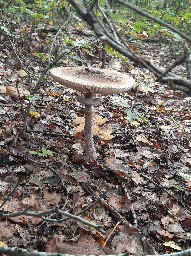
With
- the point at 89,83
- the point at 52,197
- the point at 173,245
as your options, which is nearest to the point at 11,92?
the point at 89,83

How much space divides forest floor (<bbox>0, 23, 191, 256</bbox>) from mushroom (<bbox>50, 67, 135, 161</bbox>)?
148 millimetres

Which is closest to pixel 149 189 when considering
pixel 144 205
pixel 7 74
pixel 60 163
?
pixel 144 205

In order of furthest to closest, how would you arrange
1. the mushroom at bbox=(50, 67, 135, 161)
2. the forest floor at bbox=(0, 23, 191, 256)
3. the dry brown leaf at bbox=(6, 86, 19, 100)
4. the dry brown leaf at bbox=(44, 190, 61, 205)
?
1. the dry brown leaf at bbox=(6, 86, 19, 100)
2. the mushroom at bbox=(50, 67, 135, 161)
3. the dry brown leaf at bbox=(44, 190, 61, 205)
4. the forest floor at bbox=(0, 23, 191, 256)

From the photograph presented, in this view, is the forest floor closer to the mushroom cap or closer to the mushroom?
the mushroom

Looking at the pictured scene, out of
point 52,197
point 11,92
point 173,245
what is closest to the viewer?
point 173,245

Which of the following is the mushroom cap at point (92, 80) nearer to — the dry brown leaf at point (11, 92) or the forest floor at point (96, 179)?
the forest floor at point (96, 179)

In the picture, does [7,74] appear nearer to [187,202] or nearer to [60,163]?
[60,163]

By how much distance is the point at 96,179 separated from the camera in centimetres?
320

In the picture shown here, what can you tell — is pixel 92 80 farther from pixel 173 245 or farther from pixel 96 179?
pixel 173 245

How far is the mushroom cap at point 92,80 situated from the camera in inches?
112

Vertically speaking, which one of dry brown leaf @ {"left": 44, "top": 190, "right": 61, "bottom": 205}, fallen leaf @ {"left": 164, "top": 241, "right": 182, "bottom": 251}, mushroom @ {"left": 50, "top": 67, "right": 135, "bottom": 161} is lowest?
fallen leaf @ {"left": 164, "top": 241, "right": 182, "bottom": 251}

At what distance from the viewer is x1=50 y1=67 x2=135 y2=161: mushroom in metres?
2.84

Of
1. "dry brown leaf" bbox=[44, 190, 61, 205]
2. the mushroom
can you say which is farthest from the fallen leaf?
the mushroom

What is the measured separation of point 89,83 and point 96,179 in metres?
0.98
